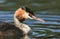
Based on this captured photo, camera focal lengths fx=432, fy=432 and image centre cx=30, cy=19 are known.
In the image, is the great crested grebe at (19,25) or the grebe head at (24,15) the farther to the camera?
the grebe head at (24,15)

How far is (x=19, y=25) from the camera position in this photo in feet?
38.5

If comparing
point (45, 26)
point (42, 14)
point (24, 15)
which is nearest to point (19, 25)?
point (24, 15)

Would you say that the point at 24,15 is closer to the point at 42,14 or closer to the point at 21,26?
the point at 21,26

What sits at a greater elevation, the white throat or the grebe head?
the grebe head

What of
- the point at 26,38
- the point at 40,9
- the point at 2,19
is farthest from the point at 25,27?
the point at 40,9

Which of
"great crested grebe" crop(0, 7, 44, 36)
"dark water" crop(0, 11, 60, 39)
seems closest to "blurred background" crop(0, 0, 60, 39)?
"dark water" crop(0, 11, 60, 39)

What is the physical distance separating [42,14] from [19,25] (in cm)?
195

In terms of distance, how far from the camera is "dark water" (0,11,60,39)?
38.5ft

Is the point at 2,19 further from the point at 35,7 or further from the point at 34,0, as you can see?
the point at 34,0

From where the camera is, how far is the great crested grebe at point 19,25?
11.3 m

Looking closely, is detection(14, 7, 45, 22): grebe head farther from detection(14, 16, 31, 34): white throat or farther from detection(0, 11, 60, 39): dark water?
detection(0, 11, 60, 39): dark water

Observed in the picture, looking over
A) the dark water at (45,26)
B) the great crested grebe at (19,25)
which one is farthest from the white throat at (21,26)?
the dark water at (45,26)

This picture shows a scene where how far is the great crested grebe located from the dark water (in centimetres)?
35

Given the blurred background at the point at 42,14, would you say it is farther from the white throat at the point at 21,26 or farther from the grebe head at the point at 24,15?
the grebe head at the point at 24,15
